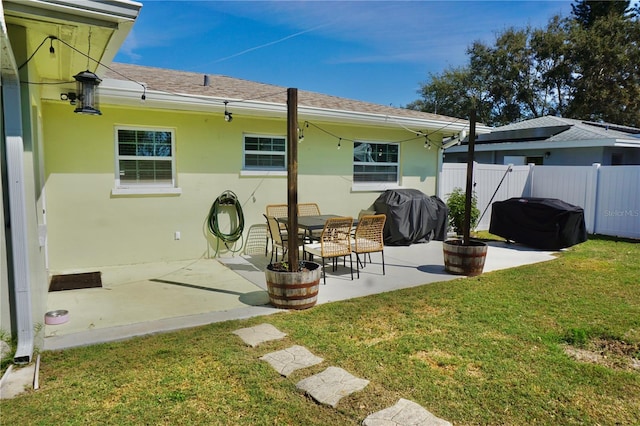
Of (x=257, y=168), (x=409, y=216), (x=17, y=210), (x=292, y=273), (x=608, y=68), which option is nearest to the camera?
(x=17, y=210)

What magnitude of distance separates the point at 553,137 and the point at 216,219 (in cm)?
1230

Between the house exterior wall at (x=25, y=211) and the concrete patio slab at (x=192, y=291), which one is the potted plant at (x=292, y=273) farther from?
the house exterior wall at (x=25, y=211)

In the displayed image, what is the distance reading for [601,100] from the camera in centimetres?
2416

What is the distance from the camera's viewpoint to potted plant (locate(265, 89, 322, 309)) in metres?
4.64

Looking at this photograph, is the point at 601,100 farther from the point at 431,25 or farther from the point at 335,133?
the point at 335,133

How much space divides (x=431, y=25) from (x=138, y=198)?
10493 millimetres

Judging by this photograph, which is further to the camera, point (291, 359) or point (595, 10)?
point (595, 10)

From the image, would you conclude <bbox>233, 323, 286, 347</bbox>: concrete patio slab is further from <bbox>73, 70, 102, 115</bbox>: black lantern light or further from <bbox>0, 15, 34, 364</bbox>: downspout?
<bbox>73, 70, 102, 115</bbox>: black lantern light

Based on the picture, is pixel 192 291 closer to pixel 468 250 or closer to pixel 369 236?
pixel 369 236

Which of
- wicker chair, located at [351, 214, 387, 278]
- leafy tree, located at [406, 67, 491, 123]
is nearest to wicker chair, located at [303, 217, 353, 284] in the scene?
wicker chair, located at [351, 214, 387, 278]

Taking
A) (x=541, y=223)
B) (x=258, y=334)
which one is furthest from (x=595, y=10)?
(x=258, y=334)

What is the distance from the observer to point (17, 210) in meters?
3.29

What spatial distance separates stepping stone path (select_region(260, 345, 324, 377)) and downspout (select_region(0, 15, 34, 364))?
1941 mm

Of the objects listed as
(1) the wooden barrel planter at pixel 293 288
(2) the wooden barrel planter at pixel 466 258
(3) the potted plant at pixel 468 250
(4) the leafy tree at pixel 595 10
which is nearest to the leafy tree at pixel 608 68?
(4) the leafy tree at pixel 595 10
